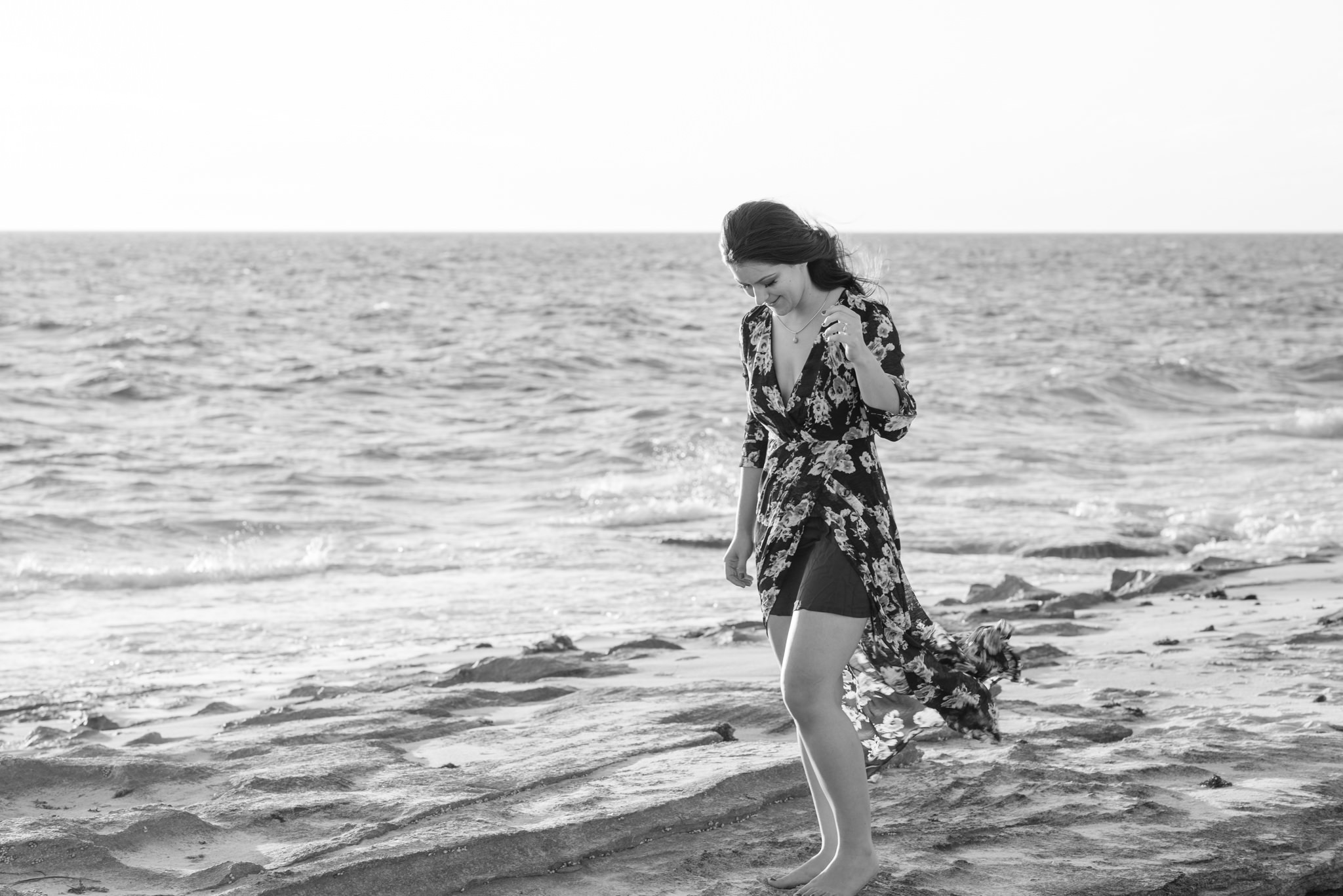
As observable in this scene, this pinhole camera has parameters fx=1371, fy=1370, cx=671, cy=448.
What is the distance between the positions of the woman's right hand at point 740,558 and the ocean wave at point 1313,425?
46.8 feet

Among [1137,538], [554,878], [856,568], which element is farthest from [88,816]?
[1137,538]

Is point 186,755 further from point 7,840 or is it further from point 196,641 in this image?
point 196,641

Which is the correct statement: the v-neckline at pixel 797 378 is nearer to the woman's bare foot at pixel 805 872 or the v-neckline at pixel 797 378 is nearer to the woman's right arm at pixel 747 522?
the woman's right arm at pixel 747 522

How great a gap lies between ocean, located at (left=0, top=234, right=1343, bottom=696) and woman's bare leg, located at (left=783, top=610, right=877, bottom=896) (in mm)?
900

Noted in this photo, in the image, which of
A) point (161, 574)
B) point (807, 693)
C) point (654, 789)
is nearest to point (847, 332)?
point (807, 693)

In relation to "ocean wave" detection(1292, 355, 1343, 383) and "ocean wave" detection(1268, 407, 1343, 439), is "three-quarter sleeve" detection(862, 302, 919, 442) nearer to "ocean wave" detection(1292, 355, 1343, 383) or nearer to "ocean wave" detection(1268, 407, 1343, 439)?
"ocean wave" detection(1268, 407, 1343, 439)

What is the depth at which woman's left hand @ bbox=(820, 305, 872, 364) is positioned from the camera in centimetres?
292

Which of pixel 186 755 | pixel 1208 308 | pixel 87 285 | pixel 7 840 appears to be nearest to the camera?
pixel 7 840

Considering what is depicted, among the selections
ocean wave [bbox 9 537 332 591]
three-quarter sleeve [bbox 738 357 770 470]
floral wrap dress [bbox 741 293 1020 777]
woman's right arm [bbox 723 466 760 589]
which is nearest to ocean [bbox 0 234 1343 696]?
ocean wave [bbox 9 537 332 591]

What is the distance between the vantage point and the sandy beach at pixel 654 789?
3281 millimetres

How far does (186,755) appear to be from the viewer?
4.49 metres

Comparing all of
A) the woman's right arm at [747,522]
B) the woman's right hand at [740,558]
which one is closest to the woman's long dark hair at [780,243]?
the woman's right arm at [747,522]

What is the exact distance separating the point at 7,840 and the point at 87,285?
48.3 meters

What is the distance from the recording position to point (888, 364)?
3031mm
